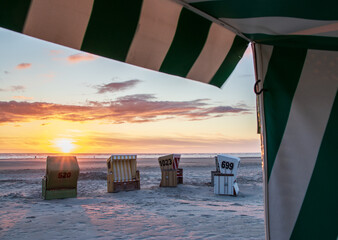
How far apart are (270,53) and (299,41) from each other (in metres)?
0.29

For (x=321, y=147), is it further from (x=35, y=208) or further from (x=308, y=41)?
(x=35, y=208)

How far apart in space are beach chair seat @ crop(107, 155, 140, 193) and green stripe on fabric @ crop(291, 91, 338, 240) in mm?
10687

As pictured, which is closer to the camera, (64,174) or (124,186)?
(64,174)

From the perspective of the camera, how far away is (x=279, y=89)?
203 cm

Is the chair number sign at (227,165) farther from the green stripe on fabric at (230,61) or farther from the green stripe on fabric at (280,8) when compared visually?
the green stripe on fabric at (280,8)

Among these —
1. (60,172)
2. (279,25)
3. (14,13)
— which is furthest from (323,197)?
(60,172)

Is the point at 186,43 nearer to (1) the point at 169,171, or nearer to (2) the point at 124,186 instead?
(2) the point at 124,186

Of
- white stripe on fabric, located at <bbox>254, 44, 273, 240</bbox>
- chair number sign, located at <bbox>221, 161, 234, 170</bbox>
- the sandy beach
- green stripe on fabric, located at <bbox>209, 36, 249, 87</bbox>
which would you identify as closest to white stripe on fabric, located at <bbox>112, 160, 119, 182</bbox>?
the sandy beach

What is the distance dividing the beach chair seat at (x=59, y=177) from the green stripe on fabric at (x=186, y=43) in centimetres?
897

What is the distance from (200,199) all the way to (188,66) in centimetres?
912

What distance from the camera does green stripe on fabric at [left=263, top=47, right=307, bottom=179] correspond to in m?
1.98

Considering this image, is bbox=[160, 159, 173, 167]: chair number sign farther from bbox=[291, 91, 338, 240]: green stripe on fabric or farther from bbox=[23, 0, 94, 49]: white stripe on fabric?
bbox=[23, 0, 94, 49]: white stripe on fabric

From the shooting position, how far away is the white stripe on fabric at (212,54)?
6.51 ft

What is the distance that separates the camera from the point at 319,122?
189 cm
